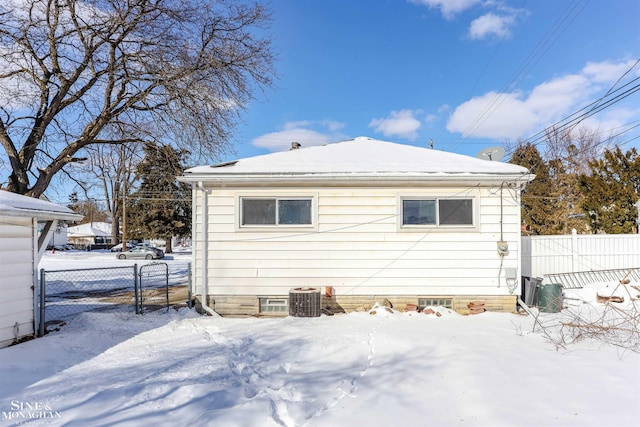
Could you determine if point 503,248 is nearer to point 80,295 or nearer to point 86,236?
point 80,295

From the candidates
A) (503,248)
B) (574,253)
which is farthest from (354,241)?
(574,253)

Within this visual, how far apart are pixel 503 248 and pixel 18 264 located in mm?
8274

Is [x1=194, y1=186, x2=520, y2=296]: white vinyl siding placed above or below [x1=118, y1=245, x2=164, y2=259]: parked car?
above

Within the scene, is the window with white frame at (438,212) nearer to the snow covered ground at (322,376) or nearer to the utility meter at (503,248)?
the utility meter at (503,248)

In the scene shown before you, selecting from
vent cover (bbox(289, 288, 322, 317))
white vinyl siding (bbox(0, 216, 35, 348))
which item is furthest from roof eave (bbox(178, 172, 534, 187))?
white vinyl siding (bbox(0, 216, 35, 348))

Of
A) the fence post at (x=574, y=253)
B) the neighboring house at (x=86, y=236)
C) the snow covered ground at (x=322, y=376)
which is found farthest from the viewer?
the neighboring house at (x=86, y=236)

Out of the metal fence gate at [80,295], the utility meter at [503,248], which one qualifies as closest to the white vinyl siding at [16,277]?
the metal fence gate at [80,295]

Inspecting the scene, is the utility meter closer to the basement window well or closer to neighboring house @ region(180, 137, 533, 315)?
neighboring house @ region(180, 137, 533, 315)

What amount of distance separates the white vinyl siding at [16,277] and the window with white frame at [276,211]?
11.2ft

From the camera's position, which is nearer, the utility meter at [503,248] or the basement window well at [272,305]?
the utility meter at [503,248]

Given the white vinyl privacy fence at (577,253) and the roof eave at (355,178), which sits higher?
the roof eave at (355,178)

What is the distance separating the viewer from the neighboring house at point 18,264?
16.2ft

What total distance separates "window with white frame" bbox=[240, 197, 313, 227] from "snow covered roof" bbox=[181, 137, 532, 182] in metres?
0.54

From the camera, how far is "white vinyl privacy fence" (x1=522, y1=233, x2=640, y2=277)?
30.3 ft
